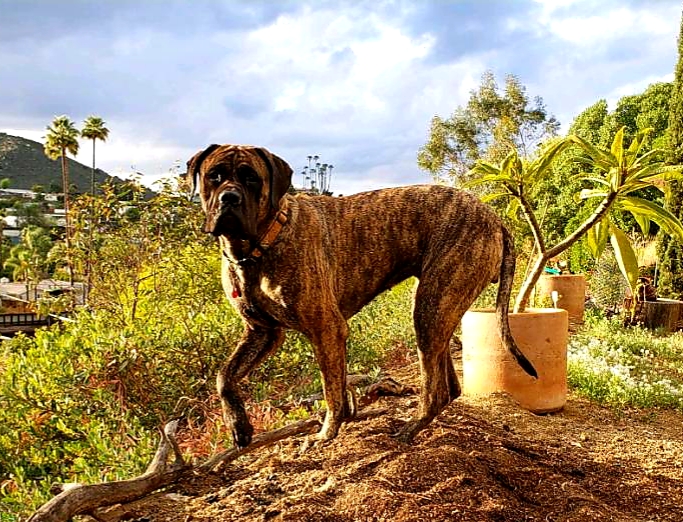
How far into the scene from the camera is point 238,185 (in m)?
2.65

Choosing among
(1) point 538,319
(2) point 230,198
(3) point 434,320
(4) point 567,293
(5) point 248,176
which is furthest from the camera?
(4) point 567,293

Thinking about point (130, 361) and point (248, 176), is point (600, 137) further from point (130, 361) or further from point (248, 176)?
point (248, 176)

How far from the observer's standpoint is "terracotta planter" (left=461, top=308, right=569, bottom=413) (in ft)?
15.9

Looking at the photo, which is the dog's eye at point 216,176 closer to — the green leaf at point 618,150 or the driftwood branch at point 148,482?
the driftwood branch at point 148,482

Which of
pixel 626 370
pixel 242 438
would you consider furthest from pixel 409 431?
pixel 626 370

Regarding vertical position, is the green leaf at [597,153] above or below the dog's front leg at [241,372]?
above

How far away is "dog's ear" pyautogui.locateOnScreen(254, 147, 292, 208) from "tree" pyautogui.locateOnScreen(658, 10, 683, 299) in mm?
11907

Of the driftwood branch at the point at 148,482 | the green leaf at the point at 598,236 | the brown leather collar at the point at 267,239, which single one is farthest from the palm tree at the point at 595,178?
the brown leather collar at the point at 267,239

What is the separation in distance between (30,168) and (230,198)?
Result: 78.0 meters

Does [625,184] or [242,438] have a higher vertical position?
[625,184]

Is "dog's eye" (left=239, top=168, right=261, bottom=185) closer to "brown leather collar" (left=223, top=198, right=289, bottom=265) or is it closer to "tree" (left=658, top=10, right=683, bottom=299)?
"brown leather collar" (left=223, top=198, right=289, bottom=265)

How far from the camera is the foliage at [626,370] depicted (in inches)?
218

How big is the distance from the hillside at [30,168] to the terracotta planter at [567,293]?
60.5 meters

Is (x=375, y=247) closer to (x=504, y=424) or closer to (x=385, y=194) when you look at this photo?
(x=385, y=194)
